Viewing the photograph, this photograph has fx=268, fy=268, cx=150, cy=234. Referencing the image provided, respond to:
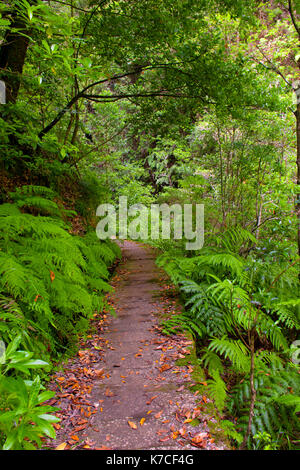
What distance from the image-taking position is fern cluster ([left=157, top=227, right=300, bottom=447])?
2.31m

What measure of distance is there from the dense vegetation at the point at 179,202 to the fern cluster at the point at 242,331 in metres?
0.02

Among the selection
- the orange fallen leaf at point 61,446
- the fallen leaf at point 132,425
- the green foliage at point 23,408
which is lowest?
the fallen leaf at point 132,425

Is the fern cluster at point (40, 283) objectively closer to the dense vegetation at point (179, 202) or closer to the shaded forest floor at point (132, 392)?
the dense vegetation at point (179, 202)

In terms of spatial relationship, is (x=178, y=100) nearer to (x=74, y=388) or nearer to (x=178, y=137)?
(x=178, y=137)

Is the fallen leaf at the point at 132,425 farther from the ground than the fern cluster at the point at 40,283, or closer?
closer

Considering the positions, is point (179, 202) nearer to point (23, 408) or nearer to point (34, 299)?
point (34, 299)

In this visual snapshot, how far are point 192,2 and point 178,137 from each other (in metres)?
2.56

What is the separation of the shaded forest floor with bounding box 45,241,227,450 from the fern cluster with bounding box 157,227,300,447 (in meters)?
0.23

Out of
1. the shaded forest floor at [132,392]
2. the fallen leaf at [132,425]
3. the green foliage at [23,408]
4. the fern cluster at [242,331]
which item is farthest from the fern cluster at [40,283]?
the fern cluster at [242,331]

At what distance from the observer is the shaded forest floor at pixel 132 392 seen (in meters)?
1.80

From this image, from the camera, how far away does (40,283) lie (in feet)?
7.69

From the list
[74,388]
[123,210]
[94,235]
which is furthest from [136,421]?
[123,210]

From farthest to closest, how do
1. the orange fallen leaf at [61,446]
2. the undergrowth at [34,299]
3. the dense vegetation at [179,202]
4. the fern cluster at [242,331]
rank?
1. the fern cluster at [242,331]
2. the dense vegetation at [179,202]
3. the orange fallen leaf at [61,446]
4. the undergrowth at [34,299]

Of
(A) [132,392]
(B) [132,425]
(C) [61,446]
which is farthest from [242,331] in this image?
(C) [61,446]
